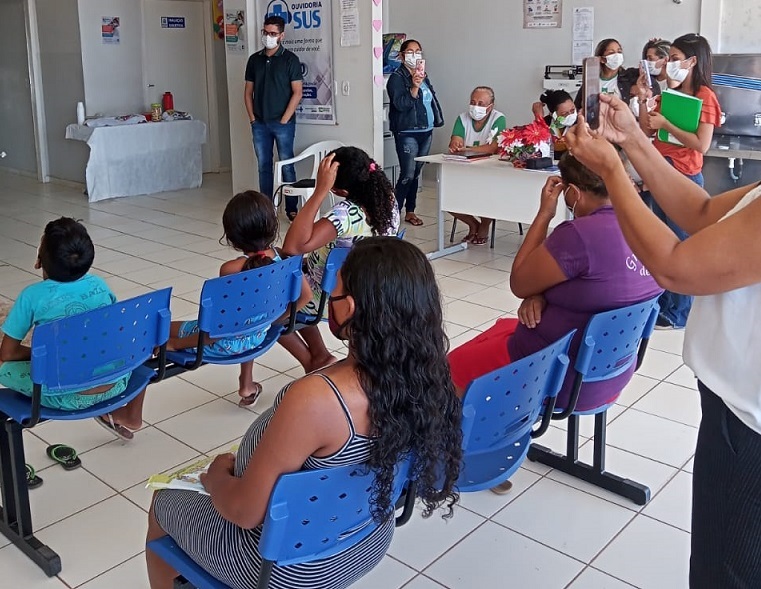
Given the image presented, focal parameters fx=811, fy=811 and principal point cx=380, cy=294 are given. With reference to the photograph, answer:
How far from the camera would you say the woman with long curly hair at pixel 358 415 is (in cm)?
145

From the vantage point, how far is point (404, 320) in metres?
1.50

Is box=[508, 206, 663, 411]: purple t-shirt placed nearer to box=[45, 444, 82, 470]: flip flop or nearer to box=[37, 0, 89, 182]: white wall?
box=[45, 444, 82, 470]: flip flop

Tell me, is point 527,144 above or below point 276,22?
below

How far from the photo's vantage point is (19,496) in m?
2.32

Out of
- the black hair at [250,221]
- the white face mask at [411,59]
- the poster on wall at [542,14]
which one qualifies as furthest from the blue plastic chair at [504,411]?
the poster on wall at [542,14]

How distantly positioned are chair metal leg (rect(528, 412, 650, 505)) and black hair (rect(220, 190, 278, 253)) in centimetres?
130

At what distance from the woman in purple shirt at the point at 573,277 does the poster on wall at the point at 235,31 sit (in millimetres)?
5696

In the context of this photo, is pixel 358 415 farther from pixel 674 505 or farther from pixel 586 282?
pixel 674 505

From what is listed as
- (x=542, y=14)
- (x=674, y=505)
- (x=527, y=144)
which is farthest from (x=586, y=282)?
(x=542, y=14)

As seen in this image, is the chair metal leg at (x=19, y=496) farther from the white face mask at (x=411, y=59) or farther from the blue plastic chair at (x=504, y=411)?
the white face mask at (x=411, y=59)

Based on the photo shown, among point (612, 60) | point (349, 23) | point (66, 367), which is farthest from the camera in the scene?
point (349, 23)

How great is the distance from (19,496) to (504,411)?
1.41 metres

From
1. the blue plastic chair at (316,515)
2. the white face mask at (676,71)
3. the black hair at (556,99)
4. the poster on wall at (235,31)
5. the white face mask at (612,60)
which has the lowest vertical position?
the blue plastic chair at (316,515)

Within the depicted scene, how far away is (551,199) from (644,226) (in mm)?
1241
